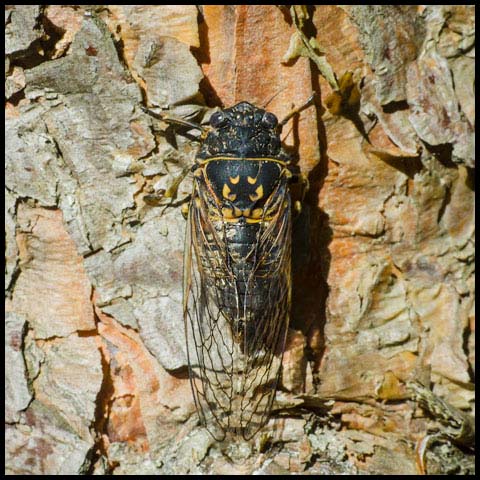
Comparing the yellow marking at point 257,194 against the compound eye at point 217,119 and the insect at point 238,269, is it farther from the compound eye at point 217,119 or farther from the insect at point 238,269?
the compound eye at point 217,119

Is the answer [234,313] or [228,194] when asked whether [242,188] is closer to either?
[228,194]

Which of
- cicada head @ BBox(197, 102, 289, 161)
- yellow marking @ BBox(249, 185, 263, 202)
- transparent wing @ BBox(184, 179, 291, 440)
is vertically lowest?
transparent wing @ BBox(184, 179, 291, 440)

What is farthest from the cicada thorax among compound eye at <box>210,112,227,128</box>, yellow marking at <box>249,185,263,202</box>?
compound eye at <box>210,112,227,128</box>

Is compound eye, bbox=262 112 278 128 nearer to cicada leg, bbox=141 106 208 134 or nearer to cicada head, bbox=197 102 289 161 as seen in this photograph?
cicada head, bbox=197 102 289 161

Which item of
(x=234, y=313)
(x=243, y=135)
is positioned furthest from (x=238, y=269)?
(x=243, y=135)

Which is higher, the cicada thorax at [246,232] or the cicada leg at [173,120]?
the cicada leg at [173,120]

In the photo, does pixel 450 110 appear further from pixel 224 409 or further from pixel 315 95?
pixel 224 409

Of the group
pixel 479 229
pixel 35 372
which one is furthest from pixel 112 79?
pixel 479 229

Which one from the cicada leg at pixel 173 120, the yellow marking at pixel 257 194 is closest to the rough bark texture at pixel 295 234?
the cicada leg at pixel 173 120

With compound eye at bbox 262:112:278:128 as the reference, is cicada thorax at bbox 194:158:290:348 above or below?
below

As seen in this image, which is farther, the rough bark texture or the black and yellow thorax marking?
the black and yellow thorax marking
